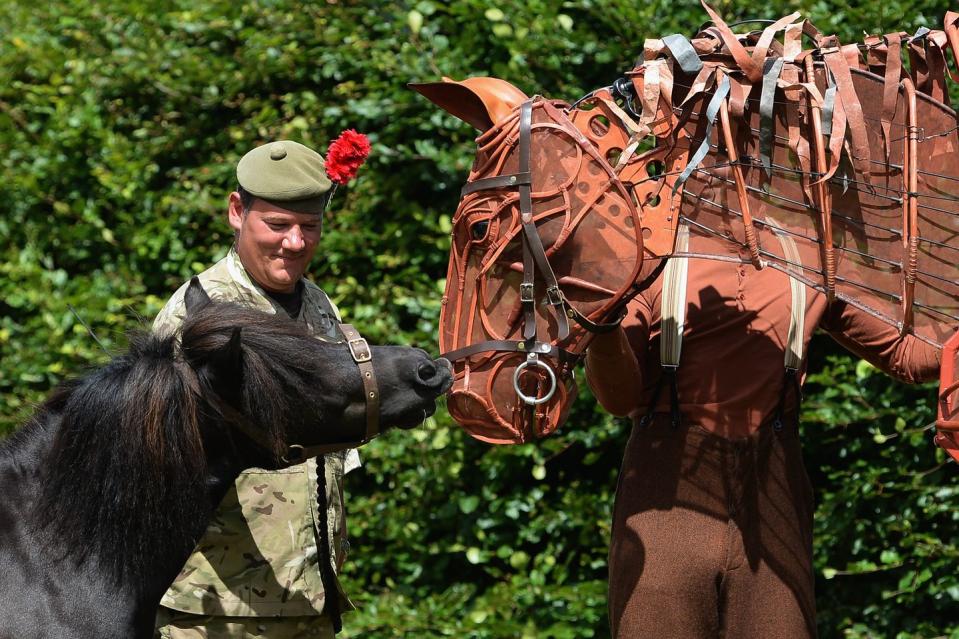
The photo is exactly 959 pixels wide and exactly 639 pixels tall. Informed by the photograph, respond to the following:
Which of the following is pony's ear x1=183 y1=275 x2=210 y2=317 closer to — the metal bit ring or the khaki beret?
Answer: the khaki beret

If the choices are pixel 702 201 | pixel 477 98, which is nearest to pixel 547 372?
pixel 702 201

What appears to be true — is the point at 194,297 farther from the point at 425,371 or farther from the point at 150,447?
the point at 425,371

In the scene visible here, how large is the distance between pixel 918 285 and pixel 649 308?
2.18 feet

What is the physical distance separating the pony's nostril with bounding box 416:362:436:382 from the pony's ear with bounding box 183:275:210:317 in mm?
525

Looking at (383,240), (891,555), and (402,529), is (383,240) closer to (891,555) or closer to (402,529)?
(402,529)

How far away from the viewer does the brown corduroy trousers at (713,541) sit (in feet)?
9.64

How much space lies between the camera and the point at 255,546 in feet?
10.3

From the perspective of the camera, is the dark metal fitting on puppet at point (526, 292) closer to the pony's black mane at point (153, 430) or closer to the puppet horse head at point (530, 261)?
the puppet horse head at point (530, 261)

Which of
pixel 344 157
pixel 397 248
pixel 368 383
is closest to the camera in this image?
pixel 368 383

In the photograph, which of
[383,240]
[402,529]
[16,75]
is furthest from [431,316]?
[16,75]

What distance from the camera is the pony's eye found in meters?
2.86

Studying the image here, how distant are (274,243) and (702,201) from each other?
1149mm

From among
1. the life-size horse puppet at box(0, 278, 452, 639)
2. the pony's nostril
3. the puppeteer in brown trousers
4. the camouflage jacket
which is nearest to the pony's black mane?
the life-size horse puppet at box(0, 278, 452, 639)

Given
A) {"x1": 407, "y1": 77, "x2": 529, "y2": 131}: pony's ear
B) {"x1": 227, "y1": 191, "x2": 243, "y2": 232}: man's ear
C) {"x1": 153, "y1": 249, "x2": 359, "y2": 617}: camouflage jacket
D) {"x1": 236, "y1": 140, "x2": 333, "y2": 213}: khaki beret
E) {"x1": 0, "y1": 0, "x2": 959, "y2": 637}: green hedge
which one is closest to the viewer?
{"x1": 407, "y1": 77, "x2": 529, "y2": 131}: pony's ear
